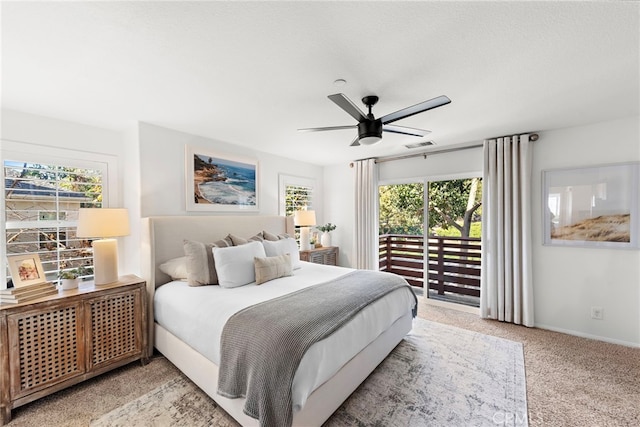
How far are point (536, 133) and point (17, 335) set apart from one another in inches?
207

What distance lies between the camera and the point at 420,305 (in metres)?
4.12

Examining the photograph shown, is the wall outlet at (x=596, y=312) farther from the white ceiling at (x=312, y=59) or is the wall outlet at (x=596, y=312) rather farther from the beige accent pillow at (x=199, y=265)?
the beige accent pillow at (x=199, y=265)

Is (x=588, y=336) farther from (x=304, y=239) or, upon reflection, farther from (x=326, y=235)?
(x=304, y=239)

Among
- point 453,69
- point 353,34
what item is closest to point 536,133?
point 453,69

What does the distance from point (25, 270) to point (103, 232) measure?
57 centimetres

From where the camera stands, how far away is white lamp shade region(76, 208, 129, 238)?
2410 mm

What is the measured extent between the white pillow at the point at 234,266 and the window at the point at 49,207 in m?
1.47

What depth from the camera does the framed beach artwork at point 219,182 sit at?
131 inches

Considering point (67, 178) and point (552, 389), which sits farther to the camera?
point (67, 178)

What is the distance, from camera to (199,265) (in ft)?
8.61

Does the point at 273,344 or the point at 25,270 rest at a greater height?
the point at 25,270

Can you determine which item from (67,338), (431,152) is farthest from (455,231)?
(67,338)

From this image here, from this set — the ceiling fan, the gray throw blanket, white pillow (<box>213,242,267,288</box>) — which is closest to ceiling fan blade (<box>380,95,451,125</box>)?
the ceiling fan

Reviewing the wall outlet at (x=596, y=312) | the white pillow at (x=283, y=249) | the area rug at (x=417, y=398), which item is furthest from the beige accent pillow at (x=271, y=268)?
the wall outlet at (x=596, y=312)
